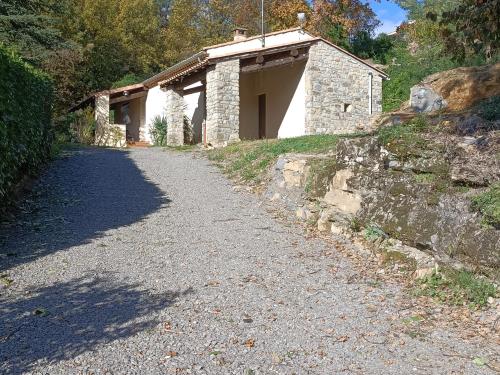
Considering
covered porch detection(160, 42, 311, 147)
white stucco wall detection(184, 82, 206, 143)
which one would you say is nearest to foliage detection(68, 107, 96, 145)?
covered porch detection(160, 42, 311, 147)

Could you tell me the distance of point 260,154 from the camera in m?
12.4

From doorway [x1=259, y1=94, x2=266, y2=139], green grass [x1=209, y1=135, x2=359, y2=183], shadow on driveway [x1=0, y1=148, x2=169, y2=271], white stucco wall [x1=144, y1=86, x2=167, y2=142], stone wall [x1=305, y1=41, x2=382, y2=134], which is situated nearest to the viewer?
shadow on driveway [x1=0, y1=148, x2=169, y2=271]

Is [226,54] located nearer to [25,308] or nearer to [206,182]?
[206,182]

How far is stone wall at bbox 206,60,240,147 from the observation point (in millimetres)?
16766

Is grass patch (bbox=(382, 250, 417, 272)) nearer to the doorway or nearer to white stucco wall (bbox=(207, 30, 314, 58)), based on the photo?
white stucco wall (bbox=(207, 30, 314, 58))

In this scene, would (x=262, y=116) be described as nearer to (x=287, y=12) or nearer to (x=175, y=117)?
(x=175, y=117)

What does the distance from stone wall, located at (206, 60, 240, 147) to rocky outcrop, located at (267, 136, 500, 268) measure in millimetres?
8217

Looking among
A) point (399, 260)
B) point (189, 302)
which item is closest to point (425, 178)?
point (399, 260)

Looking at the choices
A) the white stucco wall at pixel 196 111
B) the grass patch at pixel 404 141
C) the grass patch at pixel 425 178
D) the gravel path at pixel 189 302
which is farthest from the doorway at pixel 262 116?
the grass patch at pixel 425 178

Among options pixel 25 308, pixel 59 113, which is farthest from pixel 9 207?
pixel 59 113

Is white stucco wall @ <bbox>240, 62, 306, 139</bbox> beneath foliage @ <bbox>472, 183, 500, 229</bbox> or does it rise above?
above

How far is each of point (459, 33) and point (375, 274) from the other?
11.0 ft

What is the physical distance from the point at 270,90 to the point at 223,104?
14.8 ft

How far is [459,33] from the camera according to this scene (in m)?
6.87
